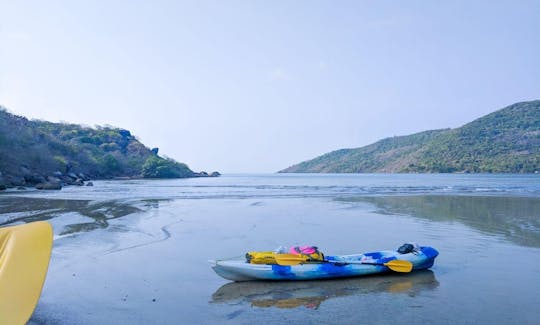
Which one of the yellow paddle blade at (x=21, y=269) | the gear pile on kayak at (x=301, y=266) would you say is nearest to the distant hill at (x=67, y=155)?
the gear pile on kayak at (x=301, y=266)

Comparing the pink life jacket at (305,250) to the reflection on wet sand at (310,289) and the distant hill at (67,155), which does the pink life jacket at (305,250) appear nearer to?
the reflection on wet sand at (310,289)

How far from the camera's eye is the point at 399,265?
31.9 ft

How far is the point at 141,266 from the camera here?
10.7 m

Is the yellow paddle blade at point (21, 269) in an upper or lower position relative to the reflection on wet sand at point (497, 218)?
upper

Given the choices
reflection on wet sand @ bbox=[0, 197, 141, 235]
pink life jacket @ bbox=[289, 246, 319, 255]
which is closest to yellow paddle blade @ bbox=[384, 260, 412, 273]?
pink life jacket @ bbox=[289, 246, 319, 255]

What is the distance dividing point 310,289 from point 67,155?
255 feet

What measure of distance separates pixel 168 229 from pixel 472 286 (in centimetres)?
1155

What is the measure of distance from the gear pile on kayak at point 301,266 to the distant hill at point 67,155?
36147 mm

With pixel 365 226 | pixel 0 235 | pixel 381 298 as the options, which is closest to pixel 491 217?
pixel 365 226

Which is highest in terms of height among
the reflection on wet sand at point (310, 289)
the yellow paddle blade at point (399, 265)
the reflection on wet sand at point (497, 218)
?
the reflection on wet sand at point (497, 218)

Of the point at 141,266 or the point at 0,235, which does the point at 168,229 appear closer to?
the point at 141,266

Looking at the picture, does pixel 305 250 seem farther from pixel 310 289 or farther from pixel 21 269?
pixel 21 269

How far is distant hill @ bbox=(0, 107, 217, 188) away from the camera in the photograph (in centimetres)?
4644

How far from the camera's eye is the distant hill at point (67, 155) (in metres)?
46.4
